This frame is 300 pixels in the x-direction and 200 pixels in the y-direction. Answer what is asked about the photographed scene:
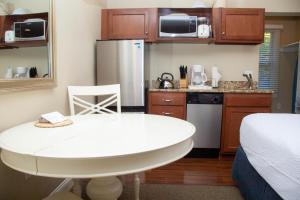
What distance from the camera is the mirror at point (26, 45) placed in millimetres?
1440

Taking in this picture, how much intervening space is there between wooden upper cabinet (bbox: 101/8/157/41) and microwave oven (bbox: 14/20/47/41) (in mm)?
1547

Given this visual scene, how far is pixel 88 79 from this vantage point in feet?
→ 9.74

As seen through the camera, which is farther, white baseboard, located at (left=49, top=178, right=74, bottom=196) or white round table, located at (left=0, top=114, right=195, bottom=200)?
white baseboard, located at (left=49, top=178, right=74, bottom=196)

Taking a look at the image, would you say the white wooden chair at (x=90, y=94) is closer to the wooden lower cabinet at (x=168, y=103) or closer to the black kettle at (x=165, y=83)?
the wooden lower cabinet at (x=168, y=103)

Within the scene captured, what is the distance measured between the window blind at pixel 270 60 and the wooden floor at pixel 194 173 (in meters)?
2.95

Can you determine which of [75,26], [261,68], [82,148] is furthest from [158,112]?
[261,68]

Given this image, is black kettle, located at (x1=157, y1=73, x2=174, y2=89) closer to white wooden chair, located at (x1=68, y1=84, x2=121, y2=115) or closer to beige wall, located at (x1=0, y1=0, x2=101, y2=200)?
beige wall, located at (x1=0, y1=0, x2=101, y2=200)

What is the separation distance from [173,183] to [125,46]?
5.36ft

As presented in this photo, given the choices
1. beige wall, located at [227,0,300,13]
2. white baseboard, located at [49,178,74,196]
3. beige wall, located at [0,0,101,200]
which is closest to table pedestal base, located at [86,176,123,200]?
beige wall, located at [0,0,101,200]

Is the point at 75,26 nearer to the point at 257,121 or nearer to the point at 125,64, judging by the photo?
the point at 125,64

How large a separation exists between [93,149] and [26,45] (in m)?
1.05

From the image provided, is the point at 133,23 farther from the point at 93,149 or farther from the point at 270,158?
the point at 93,149

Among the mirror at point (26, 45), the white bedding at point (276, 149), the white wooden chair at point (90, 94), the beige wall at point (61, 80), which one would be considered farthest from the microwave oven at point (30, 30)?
the white bedding at point (276, 149)

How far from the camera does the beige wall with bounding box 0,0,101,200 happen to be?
1.52 metres
